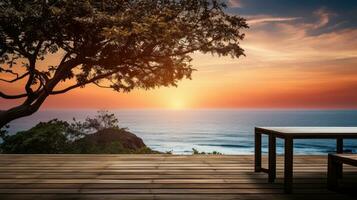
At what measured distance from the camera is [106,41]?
8789mm

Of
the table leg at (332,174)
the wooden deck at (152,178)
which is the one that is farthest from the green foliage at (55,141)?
the table leg at (332,174)

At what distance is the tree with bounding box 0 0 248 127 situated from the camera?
7.89m

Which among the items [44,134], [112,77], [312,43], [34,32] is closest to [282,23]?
[312,43]

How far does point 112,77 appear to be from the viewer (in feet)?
34.7

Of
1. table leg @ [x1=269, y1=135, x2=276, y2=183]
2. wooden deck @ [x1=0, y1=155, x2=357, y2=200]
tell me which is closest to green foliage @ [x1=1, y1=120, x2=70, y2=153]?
wooden deck @ [x1=0, y1=155, x2=357, y2=200]

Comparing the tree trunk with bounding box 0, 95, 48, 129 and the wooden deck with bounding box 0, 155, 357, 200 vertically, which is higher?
the tree trunk with bounding box 0, 95, 48, 129

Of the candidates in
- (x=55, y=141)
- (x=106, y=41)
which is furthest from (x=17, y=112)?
(x=55, y=141)

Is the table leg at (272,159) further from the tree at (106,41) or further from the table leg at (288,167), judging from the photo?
the tree at (106,41)

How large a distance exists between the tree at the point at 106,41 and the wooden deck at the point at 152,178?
6.09ft

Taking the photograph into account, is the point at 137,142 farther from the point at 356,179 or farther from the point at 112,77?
the point at 356,179

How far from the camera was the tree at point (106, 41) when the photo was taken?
7.89 m

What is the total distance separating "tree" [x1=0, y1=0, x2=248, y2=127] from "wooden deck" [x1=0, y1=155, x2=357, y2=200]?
186 centimetres

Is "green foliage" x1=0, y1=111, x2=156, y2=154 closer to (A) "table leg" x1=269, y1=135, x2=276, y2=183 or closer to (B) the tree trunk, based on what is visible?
(B) the tree trunk

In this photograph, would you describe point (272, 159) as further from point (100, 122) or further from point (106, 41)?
point (100, 122)
